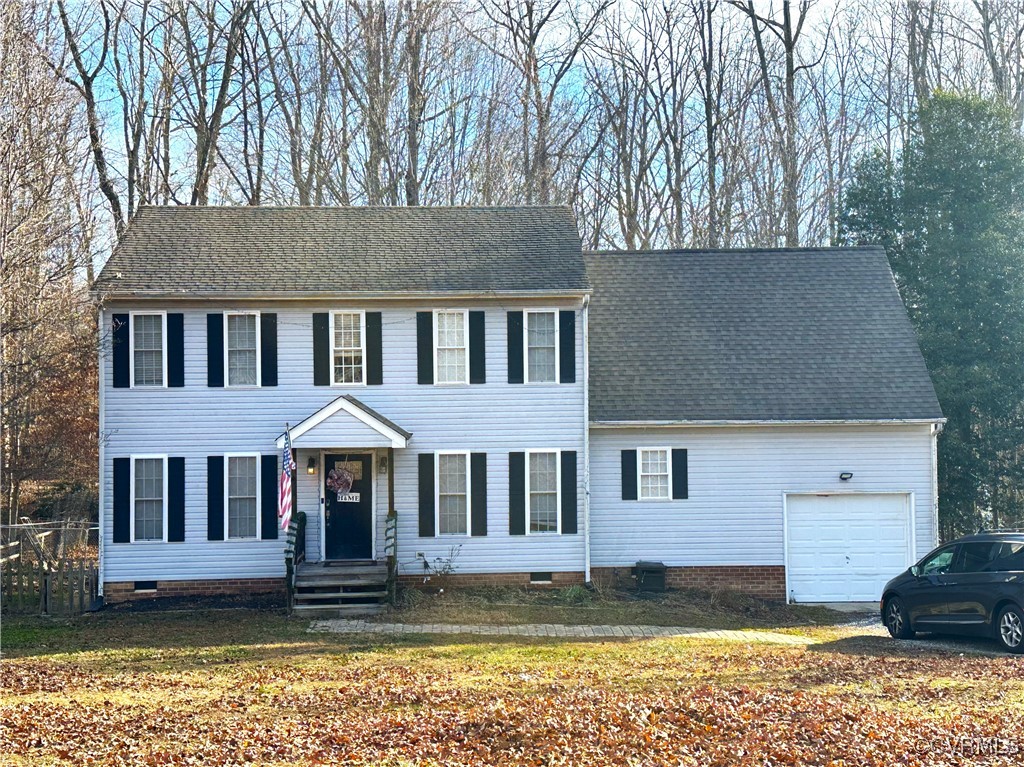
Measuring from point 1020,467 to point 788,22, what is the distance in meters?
21.1

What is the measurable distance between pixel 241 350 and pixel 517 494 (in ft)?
19.8

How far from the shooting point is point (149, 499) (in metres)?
20.4

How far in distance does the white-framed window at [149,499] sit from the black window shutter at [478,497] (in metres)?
5.83

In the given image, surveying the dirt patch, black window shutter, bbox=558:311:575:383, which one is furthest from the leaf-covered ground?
black window shutter, bbox=558:311:575:383

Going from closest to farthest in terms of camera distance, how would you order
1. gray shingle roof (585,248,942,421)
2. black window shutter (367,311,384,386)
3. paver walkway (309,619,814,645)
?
paver walkway (309,619,814,645) < black window shutter (367,311,384,386) < gray shingle roof (585,248,942,421)

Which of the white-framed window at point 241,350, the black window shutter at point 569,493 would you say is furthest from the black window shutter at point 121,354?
the black window shutter at point 569,493

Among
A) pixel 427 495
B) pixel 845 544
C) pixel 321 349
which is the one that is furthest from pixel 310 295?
pixel 845 544

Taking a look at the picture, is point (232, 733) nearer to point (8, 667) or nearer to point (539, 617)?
point (8, 667)

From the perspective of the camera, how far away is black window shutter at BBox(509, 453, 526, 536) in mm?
20953

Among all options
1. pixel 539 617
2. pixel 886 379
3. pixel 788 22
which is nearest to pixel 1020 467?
pixel 886 379

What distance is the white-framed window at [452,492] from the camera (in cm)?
2091

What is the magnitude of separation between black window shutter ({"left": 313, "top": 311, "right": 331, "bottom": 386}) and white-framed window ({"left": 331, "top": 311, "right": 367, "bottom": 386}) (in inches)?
3.3

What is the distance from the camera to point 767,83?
1565 inches

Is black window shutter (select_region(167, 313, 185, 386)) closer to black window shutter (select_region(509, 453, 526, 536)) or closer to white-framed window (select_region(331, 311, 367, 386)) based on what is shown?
white-framed window (select_region(331, 311, 367, 386))
